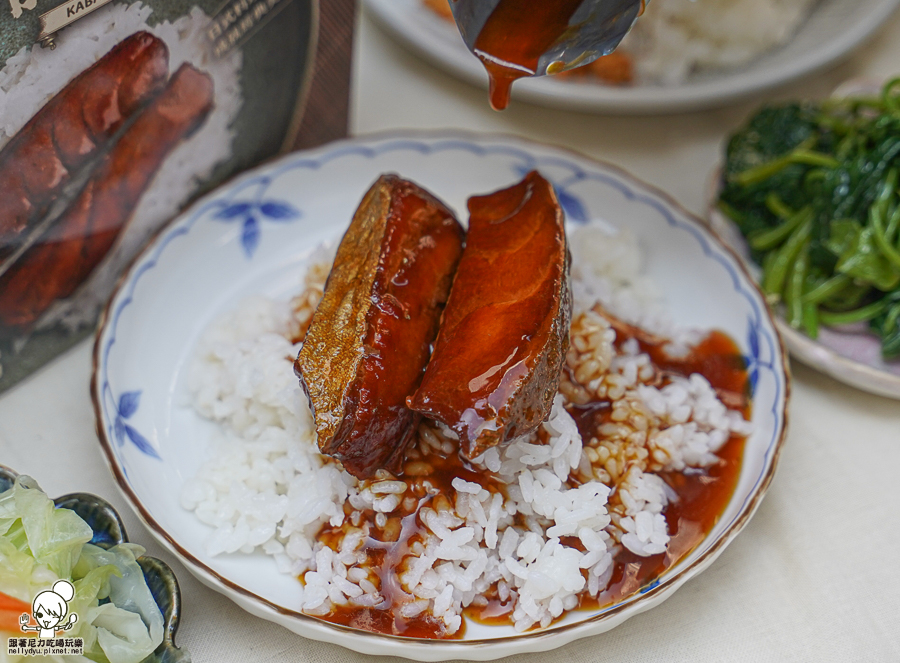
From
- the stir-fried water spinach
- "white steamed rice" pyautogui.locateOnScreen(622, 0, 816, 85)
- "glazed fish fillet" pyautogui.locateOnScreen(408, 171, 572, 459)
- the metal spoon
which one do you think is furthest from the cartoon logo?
"white steamed rice" pyautogui.locateOnScreen(622, 0, 816, 85)

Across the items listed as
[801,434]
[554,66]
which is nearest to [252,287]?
[554,66]

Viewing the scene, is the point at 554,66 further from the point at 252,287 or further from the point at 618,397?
the point at 252,287

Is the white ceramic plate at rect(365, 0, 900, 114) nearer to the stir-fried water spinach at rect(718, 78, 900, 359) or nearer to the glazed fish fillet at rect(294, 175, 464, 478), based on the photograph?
the stir-fried water spinach at rect(718, 78, 900, 359)

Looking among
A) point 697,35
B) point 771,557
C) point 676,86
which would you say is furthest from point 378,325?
point 697,35

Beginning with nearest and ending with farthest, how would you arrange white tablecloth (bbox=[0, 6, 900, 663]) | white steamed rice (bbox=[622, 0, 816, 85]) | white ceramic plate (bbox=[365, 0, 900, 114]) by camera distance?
white tablecloth (bbox=[0, 6, 900, 663]) → white ceramic plate (bbox=[365, 0, 900, 114]) → white steamed rice (bbox=[622, 0, 816, 85])

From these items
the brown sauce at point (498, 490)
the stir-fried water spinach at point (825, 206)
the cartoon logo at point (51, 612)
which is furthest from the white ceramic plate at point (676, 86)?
the cartoon logo at point (51, 612)

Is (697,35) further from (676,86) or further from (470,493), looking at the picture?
(470,493)
